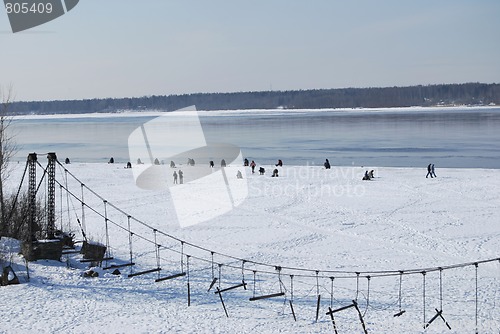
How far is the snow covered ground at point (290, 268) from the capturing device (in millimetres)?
16766

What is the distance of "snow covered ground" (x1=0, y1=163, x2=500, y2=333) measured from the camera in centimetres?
1677

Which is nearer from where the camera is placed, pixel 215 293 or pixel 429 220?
pixel 215 293

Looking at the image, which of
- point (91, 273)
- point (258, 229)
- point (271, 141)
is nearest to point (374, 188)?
point (258, 229)

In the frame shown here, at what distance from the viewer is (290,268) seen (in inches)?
744

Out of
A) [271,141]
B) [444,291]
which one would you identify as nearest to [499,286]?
[444,291]

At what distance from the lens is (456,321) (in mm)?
16484

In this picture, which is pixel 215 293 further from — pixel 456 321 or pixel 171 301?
pixel 456 321

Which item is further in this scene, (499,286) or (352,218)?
(352,218)

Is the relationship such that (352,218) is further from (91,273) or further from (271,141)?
(271,141)

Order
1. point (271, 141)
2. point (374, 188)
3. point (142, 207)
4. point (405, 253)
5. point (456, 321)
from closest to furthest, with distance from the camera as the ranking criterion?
point (456, 321) → point (405, 253) → point (142, 207) → point (374, 188) → point (271, 141)

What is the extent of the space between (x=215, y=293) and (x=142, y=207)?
1600cm

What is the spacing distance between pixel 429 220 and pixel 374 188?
1065cm

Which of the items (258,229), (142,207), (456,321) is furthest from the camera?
(142,207)

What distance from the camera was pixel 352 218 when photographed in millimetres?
30469
